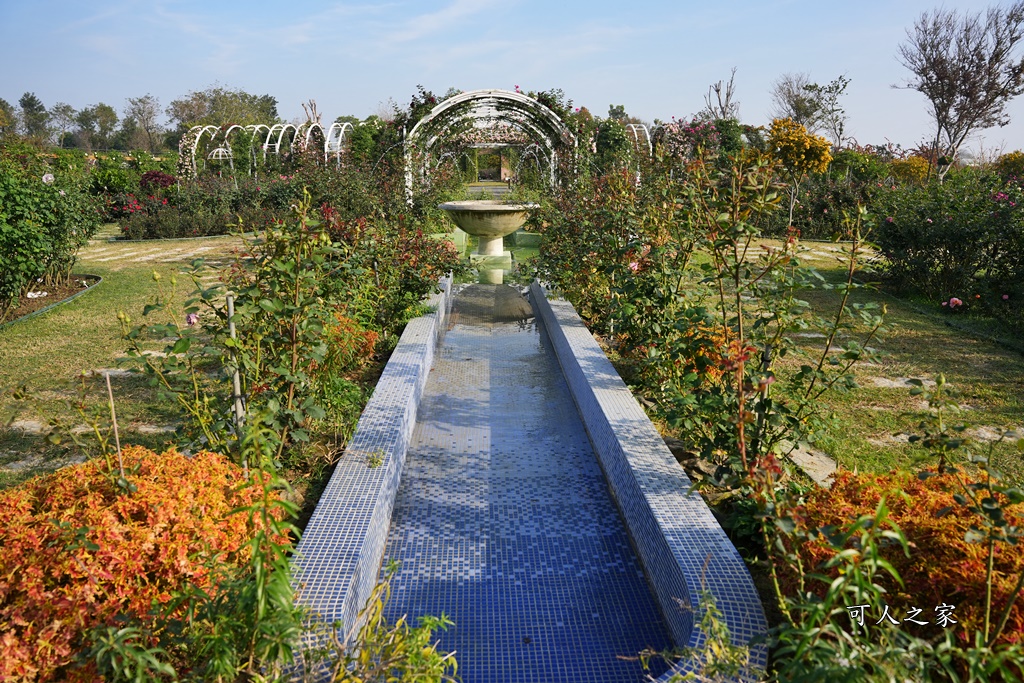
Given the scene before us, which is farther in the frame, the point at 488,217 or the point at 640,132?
the point at 640,132

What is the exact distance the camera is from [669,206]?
15.9 ft

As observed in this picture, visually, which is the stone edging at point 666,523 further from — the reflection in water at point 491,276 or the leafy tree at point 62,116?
the leafy tree at point 62,116

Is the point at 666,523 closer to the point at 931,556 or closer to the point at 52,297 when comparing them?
the point at 931,556

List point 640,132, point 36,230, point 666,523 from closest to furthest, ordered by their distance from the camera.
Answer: point 666,523, point 36,230, point 640,132

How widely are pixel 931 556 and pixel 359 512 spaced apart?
1851 millimetres

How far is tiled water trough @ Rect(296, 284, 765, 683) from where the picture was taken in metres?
2.20

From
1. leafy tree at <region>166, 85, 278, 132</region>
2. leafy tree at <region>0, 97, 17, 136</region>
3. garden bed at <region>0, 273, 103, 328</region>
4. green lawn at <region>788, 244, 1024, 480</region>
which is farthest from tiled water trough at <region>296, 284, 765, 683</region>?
leafy tree at <region>166, 85, 278, 132</region>

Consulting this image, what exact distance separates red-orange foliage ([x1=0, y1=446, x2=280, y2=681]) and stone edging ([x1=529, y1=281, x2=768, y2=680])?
1338mm

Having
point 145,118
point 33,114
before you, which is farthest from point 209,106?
point 33,114

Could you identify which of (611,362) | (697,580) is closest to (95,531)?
(697,580)

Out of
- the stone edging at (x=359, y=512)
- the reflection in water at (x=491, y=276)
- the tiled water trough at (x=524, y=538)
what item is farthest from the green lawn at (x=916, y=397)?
the reflection in water at (x=491, y=276)

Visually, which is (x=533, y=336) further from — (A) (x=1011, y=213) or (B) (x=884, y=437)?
(A) (x=1011, y=213)

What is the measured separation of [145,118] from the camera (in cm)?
4969

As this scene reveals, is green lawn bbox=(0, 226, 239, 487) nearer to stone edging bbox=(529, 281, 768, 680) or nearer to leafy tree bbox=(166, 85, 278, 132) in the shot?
stone edging bbox=(529, 281, 768, 680)
